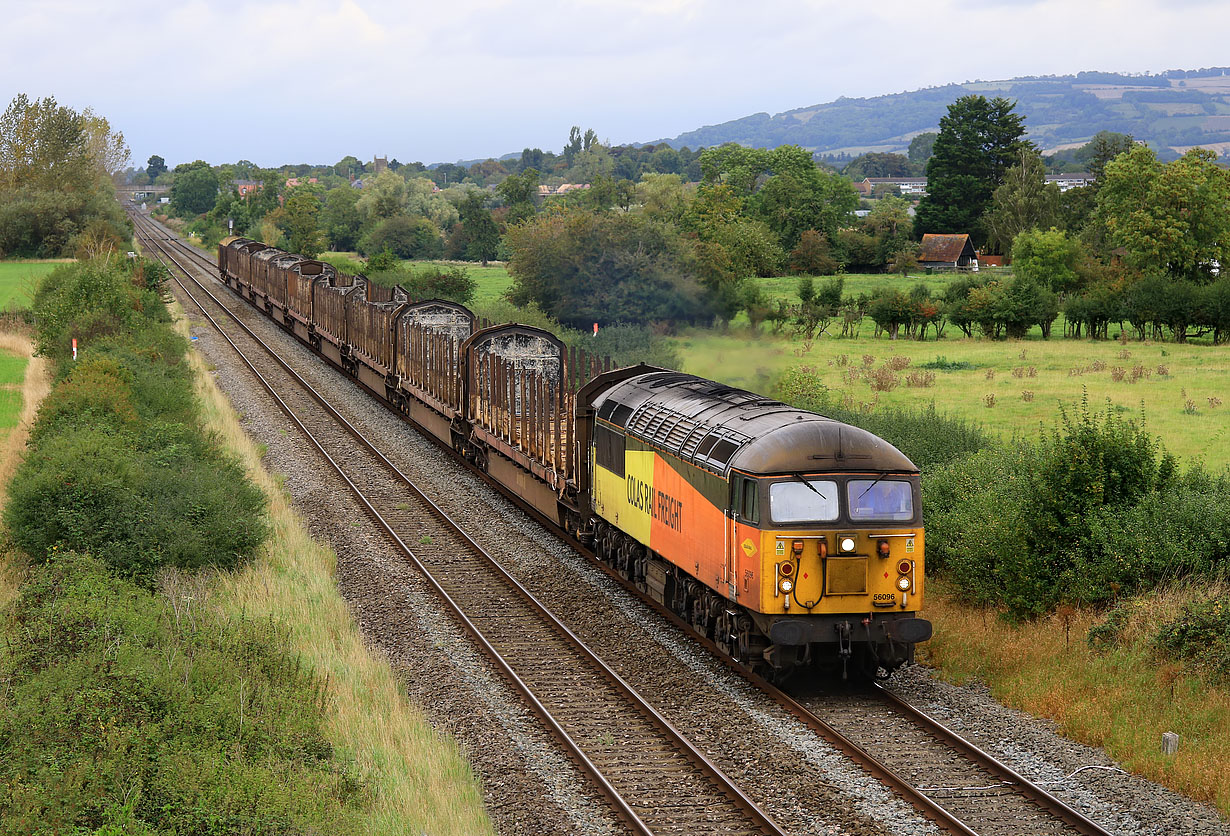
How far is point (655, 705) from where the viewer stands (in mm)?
13789

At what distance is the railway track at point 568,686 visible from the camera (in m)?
11.0

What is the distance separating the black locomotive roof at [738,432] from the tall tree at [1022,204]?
9039cm

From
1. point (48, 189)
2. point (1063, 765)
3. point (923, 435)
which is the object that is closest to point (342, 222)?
point (48, 189)

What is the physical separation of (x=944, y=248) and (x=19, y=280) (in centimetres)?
8146

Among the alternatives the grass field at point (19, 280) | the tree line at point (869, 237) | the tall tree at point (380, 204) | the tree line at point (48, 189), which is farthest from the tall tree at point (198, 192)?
the grass field at point (19, 280)

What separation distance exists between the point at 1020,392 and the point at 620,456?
27.4m

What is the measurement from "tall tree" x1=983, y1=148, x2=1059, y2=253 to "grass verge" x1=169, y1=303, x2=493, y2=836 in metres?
92.8

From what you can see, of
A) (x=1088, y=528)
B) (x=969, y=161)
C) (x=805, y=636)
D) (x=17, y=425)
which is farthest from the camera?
(x=969, y=161)

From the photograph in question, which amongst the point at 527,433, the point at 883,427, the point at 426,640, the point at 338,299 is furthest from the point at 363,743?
the point at 338,299

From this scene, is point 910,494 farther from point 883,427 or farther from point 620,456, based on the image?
point 883,427

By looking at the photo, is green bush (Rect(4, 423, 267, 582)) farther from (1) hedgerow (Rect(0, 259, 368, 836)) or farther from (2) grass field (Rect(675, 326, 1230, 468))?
(2) grass field (Rect(675, 326, 1230, 468))

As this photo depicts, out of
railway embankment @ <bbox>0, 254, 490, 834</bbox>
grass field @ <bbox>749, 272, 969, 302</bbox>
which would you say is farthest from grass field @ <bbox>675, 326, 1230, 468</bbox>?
railway embankment @ <bbox>0, 254, 490, 834</bbox>

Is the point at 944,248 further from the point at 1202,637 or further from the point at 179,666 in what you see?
the point at 179,666

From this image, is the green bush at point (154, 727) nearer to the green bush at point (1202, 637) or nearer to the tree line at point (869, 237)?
the green bush at point (1202, 637)
